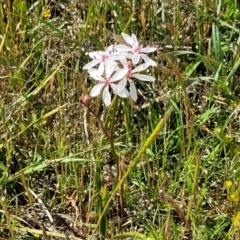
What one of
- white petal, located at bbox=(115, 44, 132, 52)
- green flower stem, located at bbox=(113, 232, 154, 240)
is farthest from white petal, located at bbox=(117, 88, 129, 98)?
green flower stem, located at bbox=(113, 232, 154, 240)

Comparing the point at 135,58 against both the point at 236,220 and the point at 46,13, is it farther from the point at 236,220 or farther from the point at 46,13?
the point at 46,13

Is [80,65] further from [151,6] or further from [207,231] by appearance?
[207,231]

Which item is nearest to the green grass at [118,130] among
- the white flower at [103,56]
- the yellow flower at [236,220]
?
the yellow flower at [236,220]

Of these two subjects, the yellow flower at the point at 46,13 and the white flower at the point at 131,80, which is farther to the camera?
the yellow flower at the point at 46,13

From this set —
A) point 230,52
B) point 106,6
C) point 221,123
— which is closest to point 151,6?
point 106,6

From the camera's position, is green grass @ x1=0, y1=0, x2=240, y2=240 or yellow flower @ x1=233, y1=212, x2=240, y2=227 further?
green grass @ x1=0, y1=0, x2=240, y2=240

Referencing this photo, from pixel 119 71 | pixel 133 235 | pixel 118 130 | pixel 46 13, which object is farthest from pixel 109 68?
pixel 46 13

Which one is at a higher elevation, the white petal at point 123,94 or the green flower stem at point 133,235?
the white petal at point 123,94

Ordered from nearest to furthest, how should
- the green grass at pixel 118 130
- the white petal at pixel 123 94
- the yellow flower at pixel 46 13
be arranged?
the white petal at pixel 123 94 → the green grass at pixel 118 130 → the yellow flower at pixel 46 13

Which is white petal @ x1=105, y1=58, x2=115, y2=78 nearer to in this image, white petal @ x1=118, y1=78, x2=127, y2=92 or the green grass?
white petal @ x1=118, y1=78, x2=127, y2=92

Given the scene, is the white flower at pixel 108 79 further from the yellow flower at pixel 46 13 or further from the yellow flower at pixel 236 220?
the yellow flower at pixel 46 13
